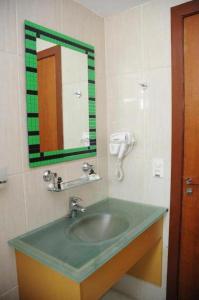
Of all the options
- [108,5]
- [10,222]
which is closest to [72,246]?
[10,222]

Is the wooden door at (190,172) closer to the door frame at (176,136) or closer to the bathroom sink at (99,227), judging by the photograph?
the door frame at (176,136)

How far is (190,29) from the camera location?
1338 mm

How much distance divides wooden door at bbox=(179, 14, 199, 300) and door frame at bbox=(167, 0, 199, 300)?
2cm

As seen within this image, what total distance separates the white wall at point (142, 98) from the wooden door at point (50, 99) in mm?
499

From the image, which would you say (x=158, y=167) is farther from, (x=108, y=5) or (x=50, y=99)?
(x=108, y=5)

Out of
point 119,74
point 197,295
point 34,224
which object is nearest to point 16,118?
point 34,224

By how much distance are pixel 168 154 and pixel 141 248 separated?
23.9 inches

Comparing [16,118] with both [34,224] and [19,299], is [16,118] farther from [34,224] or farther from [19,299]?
[19,299]

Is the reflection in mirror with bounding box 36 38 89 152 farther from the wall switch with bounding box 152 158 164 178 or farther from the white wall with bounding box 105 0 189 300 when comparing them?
the wall switch with bounding box 152 158 164 178

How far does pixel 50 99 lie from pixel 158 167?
0.83 m

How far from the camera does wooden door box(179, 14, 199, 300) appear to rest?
1.35 meters

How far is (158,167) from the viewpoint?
153 centimetres

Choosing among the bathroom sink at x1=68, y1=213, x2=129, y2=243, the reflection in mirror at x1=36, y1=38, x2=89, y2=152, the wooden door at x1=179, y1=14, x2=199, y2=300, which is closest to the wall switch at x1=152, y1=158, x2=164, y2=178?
the wooden door at x1=179, y1=14, x2=199, y2=300

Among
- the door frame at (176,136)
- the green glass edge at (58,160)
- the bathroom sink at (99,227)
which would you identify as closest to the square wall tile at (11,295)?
the bathroom sink at (99,227)
